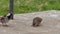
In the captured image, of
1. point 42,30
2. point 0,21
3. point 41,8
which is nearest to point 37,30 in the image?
point 42,30

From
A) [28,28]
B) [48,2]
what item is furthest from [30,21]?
[48,2]

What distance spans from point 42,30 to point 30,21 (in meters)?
1.05

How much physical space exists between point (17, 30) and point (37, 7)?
5.32 m

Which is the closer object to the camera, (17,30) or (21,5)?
(17,30)

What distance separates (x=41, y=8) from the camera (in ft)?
38.7

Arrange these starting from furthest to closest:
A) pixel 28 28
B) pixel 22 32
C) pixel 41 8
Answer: pixel 41 8 → pixel 28 28 → pixel 22 32

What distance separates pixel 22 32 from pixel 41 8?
5.44 meters

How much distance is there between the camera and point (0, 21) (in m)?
7.17

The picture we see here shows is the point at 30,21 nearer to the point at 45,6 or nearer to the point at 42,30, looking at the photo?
the point at 42,30

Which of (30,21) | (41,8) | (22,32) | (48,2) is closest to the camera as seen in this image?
(22,32)

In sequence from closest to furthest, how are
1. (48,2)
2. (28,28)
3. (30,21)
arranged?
(28,28) < (30,21) < (48,2)

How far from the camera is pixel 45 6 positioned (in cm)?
1202

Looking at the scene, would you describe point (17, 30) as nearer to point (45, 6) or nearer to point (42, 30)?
point (42, 30)

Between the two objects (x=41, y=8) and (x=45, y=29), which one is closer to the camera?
(x=45, y=29)
